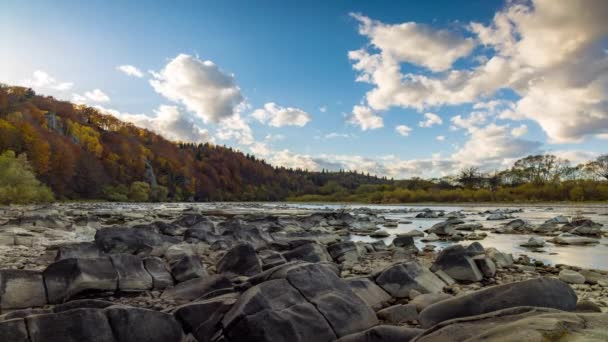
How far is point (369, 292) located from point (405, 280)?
0.95 metres

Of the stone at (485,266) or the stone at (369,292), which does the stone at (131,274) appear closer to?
the stone at (369,292)

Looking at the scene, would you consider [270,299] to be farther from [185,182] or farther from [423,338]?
[185,182]

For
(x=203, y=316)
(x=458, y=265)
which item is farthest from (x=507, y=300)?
(x=458, y=265)

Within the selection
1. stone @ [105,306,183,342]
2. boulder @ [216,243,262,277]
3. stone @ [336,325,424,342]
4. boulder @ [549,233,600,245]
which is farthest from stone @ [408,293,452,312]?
boulder @ [549,233,600,245]

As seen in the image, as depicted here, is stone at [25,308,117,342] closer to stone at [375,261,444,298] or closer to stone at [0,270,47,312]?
stone at [0,270,47,312]

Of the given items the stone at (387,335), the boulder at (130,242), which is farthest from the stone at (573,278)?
the boulder at (130,242)

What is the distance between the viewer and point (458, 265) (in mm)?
9008

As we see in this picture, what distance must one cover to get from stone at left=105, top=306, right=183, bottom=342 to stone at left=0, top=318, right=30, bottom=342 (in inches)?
32.9

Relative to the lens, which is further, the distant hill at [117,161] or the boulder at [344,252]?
the distant hill at [117,161]

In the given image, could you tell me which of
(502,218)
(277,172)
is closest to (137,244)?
(502,218)

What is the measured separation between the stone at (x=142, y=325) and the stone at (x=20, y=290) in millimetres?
2762

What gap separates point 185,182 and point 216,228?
125848 millimetres

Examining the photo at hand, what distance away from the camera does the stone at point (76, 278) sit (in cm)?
657

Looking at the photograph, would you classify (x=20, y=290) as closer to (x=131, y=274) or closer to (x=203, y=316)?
(x=131, y=274)
